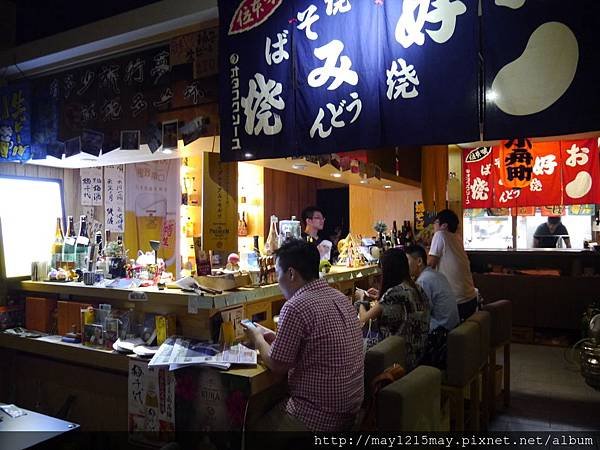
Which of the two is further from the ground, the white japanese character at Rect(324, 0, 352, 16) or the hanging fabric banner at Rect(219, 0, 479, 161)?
the white japanese character at Rect(324, 0, 352, 16)

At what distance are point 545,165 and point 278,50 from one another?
20.8 feet

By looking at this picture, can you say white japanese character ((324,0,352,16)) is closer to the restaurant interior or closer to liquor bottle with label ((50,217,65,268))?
the restaurant interior

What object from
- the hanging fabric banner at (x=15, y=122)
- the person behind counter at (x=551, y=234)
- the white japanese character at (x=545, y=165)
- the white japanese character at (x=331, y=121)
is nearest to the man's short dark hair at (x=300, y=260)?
the white japanese character at (x=331, y=121)

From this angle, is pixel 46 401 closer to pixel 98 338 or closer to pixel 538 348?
pixel 98 338

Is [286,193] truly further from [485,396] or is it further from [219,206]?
[485,396]

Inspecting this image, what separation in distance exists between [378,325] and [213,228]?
1.36 meters

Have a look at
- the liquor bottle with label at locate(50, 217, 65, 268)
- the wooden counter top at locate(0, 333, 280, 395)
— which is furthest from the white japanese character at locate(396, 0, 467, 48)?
the liquor bottle with label at locate(50, 217, 65, 268)

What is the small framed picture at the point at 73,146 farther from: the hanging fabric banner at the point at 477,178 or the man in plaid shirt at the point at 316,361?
the hanging fabric banner at the point at 477,178

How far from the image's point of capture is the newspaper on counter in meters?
2.42

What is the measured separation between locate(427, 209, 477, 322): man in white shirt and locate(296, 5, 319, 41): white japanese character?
2.90 metres

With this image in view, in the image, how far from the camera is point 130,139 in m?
3.62

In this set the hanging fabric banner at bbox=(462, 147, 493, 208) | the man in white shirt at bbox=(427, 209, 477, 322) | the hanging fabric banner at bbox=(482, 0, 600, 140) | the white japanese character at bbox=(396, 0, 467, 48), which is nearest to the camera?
the hanging fabric banner at bbox=(482, 0, 600, 140)

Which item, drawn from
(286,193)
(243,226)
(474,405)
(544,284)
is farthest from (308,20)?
(286,193)

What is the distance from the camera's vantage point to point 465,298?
486 cm
